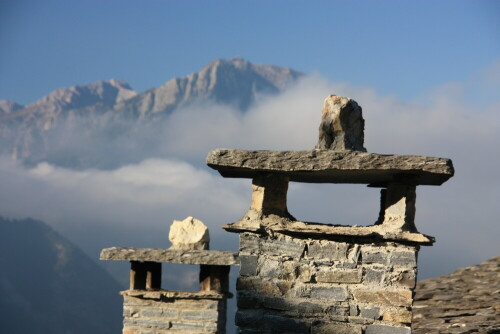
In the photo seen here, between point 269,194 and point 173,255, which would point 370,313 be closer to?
point 269,194

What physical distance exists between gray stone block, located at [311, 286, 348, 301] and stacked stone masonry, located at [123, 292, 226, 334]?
291cm

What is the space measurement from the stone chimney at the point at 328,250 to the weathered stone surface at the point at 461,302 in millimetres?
3011

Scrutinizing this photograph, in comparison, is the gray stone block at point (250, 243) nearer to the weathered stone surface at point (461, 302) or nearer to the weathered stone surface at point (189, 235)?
the weathered stone surface at point (189, 235)

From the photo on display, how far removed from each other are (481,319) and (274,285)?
386 cm

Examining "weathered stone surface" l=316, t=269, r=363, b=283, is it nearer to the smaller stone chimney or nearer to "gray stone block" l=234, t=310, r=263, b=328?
"gray stone block" l=234, t=310, r=263, b=328

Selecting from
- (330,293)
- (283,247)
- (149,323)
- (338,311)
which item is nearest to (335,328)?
(338,311)

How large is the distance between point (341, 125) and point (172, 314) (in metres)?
3.53

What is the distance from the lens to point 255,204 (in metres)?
4.88

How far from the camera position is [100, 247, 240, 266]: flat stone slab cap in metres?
7.18

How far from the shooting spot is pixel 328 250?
4727 millimetres

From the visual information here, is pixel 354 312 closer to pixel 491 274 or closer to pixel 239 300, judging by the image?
pixel 239 300

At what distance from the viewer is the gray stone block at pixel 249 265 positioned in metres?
4.77

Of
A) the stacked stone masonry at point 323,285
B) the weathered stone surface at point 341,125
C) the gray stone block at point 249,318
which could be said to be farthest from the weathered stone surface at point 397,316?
the weathered stone surface at point 341,125

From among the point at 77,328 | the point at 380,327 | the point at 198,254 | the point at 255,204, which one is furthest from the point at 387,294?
the point at 77,328
